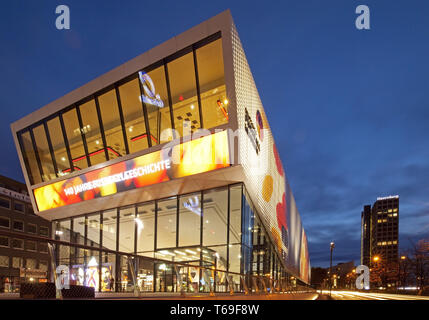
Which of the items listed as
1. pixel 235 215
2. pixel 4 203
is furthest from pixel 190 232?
pixel 4 203

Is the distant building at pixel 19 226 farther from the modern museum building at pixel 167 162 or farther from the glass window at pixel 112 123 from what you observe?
the glass window at pixel 112 123

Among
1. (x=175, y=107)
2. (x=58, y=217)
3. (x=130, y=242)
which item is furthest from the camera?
(x=58, y=217)

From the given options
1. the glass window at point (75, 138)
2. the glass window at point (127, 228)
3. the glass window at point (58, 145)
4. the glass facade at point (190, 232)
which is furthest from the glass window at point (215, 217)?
the glass window at point (58, 145)

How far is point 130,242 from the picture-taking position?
21.8 metres

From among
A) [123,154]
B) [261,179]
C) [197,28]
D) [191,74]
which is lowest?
[261,179]

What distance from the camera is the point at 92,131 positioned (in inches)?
810

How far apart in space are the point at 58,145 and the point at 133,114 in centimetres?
686

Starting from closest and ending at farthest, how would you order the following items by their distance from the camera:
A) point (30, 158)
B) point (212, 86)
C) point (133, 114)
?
point (212, 86)
point (133, 114)
point (30, 158)

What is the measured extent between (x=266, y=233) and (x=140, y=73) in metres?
15.1

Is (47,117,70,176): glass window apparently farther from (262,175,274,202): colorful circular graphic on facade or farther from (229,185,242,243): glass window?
(262,175,274,202): colorful circular graphic on facade

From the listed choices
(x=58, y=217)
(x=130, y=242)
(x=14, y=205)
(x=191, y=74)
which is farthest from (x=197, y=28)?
(x=14, y=205)

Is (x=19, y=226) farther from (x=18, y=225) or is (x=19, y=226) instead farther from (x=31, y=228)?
(x=31, y=228)

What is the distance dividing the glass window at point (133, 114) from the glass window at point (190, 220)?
414 cm

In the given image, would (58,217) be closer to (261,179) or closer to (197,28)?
(261,179)
